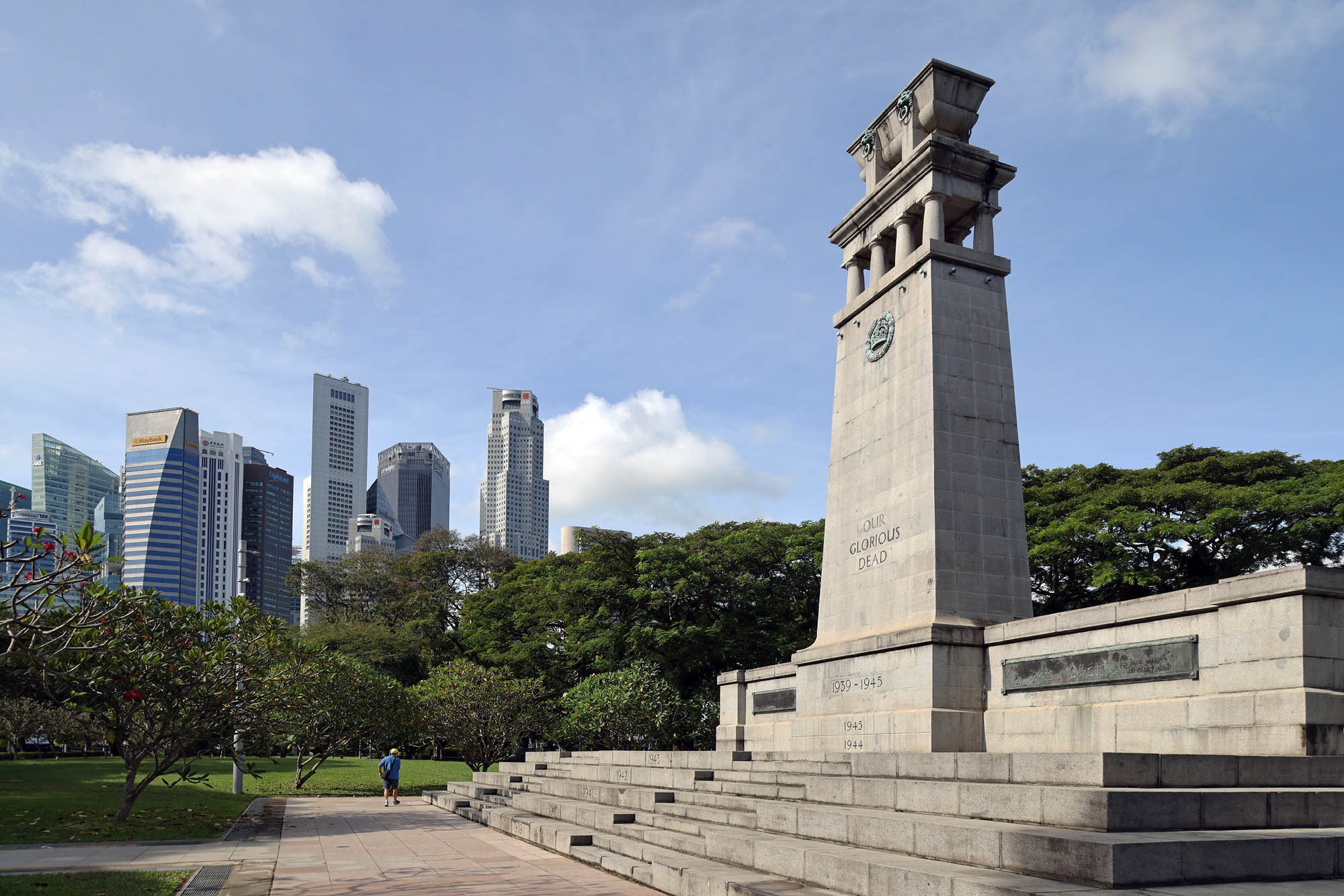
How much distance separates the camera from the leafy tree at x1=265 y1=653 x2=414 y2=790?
77.3ft

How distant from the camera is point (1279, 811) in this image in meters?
7.68

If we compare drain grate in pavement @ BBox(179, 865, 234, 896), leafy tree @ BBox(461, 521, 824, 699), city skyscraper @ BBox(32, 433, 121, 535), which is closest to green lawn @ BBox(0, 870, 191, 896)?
drain grate in pavement @ BBox(179, 865, 234, 896)

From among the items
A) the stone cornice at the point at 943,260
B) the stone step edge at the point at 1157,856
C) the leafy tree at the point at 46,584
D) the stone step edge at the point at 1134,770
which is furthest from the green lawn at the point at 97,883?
the stone cornice at the point at 943,260

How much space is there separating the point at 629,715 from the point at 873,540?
14.4 metres

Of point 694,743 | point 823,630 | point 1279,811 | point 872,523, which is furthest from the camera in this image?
point 694,743

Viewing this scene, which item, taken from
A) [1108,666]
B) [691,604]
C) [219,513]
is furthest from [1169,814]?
[219,513]

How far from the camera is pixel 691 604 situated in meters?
A: 34.8

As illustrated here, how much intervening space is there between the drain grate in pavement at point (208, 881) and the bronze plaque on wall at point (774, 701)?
9757 mm

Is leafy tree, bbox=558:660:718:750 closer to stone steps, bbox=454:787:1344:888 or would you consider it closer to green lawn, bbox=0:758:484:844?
green lawn, bbox=0:758:484:844

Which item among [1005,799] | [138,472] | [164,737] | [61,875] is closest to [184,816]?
[164,737]

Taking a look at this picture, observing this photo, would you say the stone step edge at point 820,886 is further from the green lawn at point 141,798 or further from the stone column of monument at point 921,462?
the green lawn at point 141,798

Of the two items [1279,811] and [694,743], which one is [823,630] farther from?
[694,743]

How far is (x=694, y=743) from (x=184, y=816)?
1697 cm

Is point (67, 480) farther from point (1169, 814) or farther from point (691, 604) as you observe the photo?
point (1169, 814)
